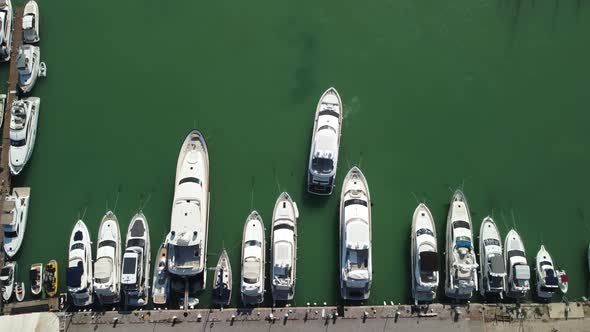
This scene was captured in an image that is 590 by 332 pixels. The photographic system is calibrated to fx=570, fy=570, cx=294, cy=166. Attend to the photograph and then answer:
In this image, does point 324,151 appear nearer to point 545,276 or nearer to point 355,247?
point 355,247

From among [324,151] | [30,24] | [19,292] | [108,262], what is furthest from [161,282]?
[30,24]

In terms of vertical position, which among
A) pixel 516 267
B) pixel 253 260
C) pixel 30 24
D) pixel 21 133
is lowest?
pixel 516 267

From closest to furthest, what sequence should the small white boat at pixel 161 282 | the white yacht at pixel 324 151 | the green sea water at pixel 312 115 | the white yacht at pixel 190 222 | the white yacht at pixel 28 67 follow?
the white yacht at pixel 190 222, the small white boat at pixel 161 282, the white yacht at pixel 324 151, the green sea water at pixel 312 115, the white yacht at pixel 28 67

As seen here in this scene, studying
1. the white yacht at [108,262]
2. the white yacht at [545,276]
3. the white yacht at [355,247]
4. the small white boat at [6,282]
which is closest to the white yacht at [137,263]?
the white yacht at [108,262]

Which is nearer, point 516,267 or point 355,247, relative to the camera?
point 355,247

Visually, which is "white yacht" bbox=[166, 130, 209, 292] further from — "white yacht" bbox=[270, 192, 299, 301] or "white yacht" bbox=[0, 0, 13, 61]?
"white yacht" bbox=[0, 0, 13, 61]

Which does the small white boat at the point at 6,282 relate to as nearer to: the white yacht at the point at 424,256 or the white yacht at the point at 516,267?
the white yacht at the point at 424,256
